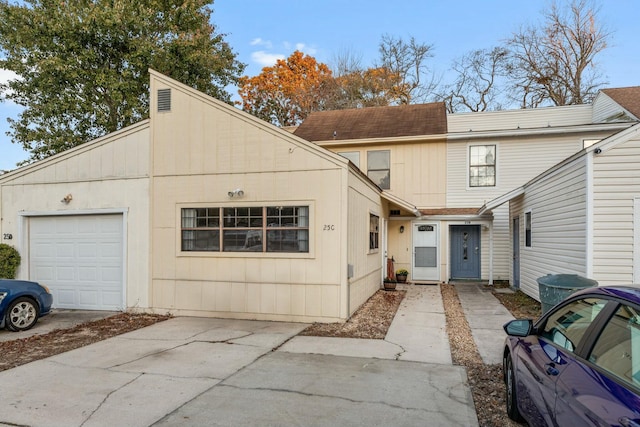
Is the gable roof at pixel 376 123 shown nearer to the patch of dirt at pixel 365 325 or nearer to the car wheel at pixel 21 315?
the patch of dirt at pixel 365 325

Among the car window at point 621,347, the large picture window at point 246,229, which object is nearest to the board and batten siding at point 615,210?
the large picture window at point 246,229

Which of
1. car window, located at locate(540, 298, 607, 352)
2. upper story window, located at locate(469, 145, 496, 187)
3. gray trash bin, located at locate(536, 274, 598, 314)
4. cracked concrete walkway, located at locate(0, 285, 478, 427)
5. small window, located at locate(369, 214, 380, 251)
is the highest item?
upper story window, located at locate(469, 145, 496, 187)

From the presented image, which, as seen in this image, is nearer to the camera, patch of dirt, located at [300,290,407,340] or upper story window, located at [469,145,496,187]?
patch of dirt, located at [300,290,407,340]

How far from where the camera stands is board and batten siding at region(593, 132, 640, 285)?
7395 millimetres

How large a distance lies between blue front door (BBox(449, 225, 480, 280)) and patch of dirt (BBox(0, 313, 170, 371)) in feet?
32.3

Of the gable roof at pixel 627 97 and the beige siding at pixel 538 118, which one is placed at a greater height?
the gable roof at pixel 627 97

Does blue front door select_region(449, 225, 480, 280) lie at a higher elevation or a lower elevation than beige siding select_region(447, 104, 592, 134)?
lower

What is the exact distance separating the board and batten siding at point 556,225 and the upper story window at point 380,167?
4.53 meters

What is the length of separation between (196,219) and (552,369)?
7.47 m

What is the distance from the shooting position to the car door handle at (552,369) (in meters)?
2.65

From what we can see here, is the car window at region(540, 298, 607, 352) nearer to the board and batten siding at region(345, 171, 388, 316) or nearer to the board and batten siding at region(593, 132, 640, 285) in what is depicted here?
the board and batten siding at region(345, 171, 388, 316)

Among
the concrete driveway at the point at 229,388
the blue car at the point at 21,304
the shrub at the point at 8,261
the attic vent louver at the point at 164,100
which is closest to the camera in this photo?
the concrete driveway at the point at 229,388

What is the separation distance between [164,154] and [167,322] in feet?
11.6

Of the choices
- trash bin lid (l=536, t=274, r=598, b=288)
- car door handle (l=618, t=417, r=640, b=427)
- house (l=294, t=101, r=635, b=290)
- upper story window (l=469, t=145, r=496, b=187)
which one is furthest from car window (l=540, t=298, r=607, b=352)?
upper story window (l=469, t=145, r=496, b=187)
